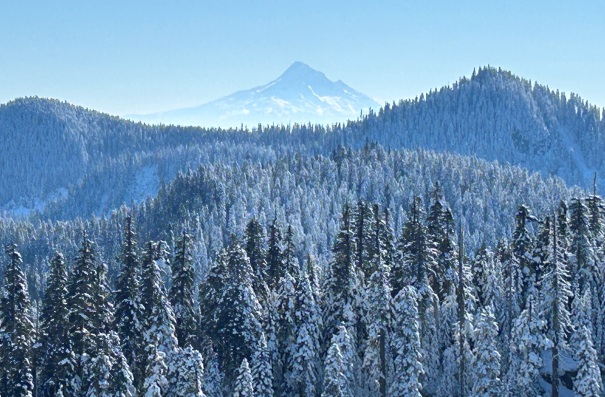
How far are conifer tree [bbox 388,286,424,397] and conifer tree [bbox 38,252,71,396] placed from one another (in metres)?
23.7

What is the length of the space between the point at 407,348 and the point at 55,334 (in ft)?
83.9

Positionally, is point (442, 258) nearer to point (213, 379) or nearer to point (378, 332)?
point (378, 332)

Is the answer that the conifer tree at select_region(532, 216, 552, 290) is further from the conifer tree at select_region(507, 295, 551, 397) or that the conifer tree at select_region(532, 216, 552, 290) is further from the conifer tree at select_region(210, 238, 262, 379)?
the conifer tree at select_region(210, 238, 262, 379)

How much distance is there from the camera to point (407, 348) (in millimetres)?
49781

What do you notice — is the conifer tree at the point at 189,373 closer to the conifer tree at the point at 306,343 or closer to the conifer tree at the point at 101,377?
the conifer tree at the point at 101,377

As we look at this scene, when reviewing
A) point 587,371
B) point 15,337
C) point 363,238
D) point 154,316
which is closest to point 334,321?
point 363,238

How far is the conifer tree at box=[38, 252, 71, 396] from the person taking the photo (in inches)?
1937

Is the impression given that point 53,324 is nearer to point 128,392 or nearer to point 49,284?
point 49,284

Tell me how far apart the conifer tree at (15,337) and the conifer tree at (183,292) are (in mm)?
11817

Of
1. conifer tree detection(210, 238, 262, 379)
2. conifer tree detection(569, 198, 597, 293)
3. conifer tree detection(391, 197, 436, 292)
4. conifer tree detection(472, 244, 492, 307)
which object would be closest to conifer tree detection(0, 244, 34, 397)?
conifer tree detection(210, 238, 262, 379)

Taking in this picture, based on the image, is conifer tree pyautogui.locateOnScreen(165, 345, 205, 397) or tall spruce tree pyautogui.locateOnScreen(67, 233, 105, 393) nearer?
conifer tree pyautogui.locateOnScreen(165, 345, 205, 397)

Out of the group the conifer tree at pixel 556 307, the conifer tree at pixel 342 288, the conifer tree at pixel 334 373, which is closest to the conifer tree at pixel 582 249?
the conifer tree at pixel 556 307

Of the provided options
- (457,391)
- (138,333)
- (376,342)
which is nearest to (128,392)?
(138,333)

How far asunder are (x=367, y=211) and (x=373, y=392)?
15835mm
